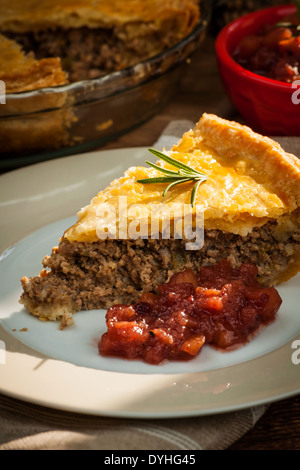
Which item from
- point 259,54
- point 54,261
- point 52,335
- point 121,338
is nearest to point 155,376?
point 121,338

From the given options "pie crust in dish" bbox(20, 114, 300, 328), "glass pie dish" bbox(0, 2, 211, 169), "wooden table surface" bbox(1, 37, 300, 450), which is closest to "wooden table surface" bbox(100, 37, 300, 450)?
"wooden table surface" bbox(1, 37, 300, 450)

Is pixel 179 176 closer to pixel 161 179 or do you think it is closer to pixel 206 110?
pixel 161 179

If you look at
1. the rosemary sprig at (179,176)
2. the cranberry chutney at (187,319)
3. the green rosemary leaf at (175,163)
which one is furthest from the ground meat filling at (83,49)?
the cranberry chutney at (187,319)

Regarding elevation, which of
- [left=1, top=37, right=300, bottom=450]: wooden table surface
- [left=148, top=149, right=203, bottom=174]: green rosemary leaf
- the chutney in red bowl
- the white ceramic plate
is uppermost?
[left=148, top=149, right=203, bottom=174]: green rosemary leaf

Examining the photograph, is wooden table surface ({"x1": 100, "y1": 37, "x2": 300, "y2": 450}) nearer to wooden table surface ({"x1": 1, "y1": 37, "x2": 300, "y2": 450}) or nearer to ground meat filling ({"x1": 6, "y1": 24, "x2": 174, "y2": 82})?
wooden table surface ({"x1": 1, "y1": 37, "x2": 300, "y2": 450})

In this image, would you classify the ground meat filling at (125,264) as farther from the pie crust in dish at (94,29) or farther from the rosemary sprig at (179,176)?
the pie crust in dish at (94,29)

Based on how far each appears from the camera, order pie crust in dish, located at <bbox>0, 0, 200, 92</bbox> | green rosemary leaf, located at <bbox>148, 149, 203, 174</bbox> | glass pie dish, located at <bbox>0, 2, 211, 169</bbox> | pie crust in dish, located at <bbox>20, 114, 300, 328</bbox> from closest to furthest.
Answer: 1. pie crust in dish, located at <bbox>20, 114, 300, 328</bbox>
2. green rosemary leaf, located at <bbox>148, 149, 203, 174</bbox>
3. glass pie dish, located at <bbox>0, 2, 211, 169</bbox>
4. pie crust in dish, located at <bbox>0, 0, 200, 92</bbox>
